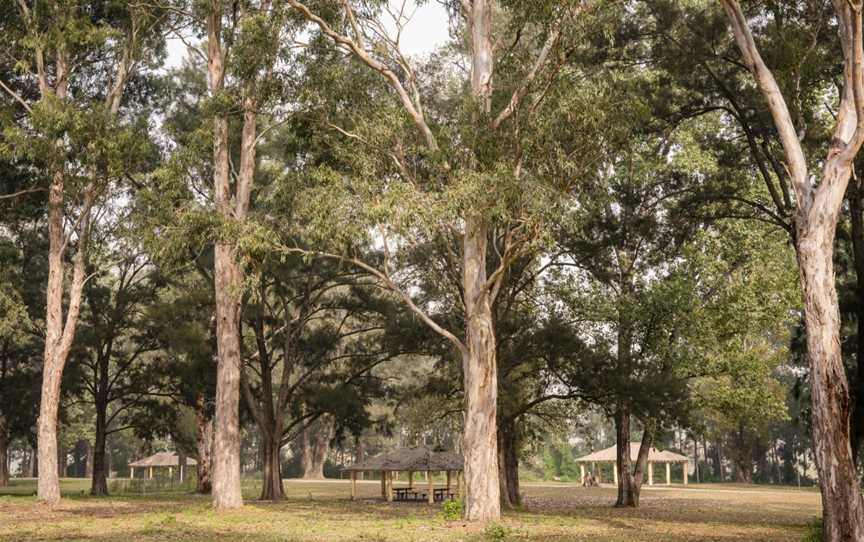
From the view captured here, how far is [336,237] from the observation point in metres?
17.9

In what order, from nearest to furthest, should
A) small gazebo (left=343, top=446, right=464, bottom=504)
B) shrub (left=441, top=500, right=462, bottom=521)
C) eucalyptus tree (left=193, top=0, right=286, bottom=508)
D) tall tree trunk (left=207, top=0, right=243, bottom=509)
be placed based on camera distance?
shrub (left=441, top=500, right=462, bottom=521) → eucalyptus tree (left=193, top=0, right=286, bottom=508) → tall tree trunk (left=207, top=0, right=243, bottom=509) → small gazebo (left=343, top=446, right=464, bottom=504)

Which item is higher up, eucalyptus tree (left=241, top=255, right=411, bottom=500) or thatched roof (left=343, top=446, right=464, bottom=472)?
eucalyptus tree (left=241, top=255, right=411, bottom=500)

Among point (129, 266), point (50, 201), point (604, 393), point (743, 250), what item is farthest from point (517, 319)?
point (129, 266)

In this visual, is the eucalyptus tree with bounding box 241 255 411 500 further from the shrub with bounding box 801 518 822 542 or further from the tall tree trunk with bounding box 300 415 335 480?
the tall tree trunk with bounding box 300 415 335 480

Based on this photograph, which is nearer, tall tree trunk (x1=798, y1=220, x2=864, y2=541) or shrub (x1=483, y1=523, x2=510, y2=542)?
tall tree trunk (x1=798, y1=220, x2=864, y2=541)

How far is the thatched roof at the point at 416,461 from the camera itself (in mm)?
32500

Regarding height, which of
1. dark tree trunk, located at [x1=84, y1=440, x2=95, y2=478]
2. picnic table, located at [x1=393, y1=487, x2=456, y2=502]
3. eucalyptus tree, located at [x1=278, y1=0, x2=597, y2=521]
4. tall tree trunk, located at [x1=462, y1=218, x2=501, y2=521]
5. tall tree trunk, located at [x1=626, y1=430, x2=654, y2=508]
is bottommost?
dark tree trunk, located at [x1=84, y1=440, x2=95, y2=478]

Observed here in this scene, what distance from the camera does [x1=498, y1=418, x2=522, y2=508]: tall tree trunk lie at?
1036 inches

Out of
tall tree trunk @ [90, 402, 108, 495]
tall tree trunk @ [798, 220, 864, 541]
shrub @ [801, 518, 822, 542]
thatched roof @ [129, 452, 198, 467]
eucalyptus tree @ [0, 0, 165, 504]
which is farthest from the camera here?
thatched roof @ [129, 452, 198, 467]

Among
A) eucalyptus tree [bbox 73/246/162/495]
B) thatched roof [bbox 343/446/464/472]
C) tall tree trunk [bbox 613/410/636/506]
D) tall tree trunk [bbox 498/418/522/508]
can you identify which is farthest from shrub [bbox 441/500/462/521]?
eucalyptus tree [bbox 73/246/162/495]

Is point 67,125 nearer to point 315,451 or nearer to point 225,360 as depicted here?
point 225,360

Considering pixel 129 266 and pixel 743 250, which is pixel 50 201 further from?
pixel 743 250

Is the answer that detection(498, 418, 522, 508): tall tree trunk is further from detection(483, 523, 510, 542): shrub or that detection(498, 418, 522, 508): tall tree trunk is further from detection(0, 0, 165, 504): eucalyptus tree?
detection(0, 0, 165, 504): eucalyptus tree

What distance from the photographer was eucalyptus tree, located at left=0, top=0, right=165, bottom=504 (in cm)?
2317
